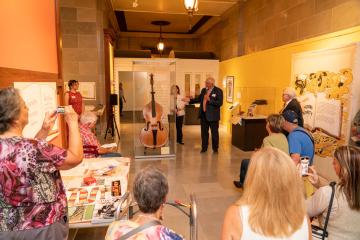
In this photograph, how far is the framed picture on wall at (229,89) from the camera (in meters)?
8.39

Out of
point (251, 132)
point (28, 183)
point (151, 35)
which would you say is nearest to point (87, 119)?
point (28, 183)

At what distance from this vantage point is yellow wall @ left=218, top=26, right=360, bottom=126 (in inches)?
160

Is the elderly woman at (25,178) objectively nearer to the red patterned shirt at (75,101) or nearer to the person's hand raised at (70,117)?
the person's hand raised at (70,117)

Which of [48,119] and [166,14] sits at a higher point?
[166,14]

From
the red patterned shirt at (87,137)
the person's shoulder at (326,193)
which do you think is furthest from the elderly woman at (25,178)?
the red patterned shirt at (87,137)

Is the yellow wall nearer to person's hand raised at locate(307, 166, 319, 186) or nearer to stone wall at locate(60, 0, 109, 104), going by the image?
person's hand raised at locate(307, 166, 319, 186)

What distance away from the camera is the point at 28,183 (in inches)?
46.8

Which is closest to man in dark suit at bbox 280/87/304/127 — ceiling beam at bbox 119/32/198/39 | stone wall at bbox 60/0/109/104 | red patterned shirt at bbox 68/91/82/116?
red patterned shirt at bbox 68/91/82/116

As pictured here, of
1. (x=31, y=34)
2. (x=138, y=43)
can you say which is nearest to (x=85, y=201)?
(x=31, y=34)

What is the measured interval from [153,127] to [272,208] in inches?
161

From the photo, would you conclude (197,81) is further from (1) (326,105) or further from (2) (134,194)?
(2) (134,194)

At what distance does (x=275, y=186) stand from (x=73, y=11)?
24.0 ft

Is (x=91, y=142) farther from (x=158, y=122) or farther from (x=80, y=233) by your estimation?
(x=158, y=122)

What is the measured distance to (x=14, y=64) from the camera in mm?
1843
